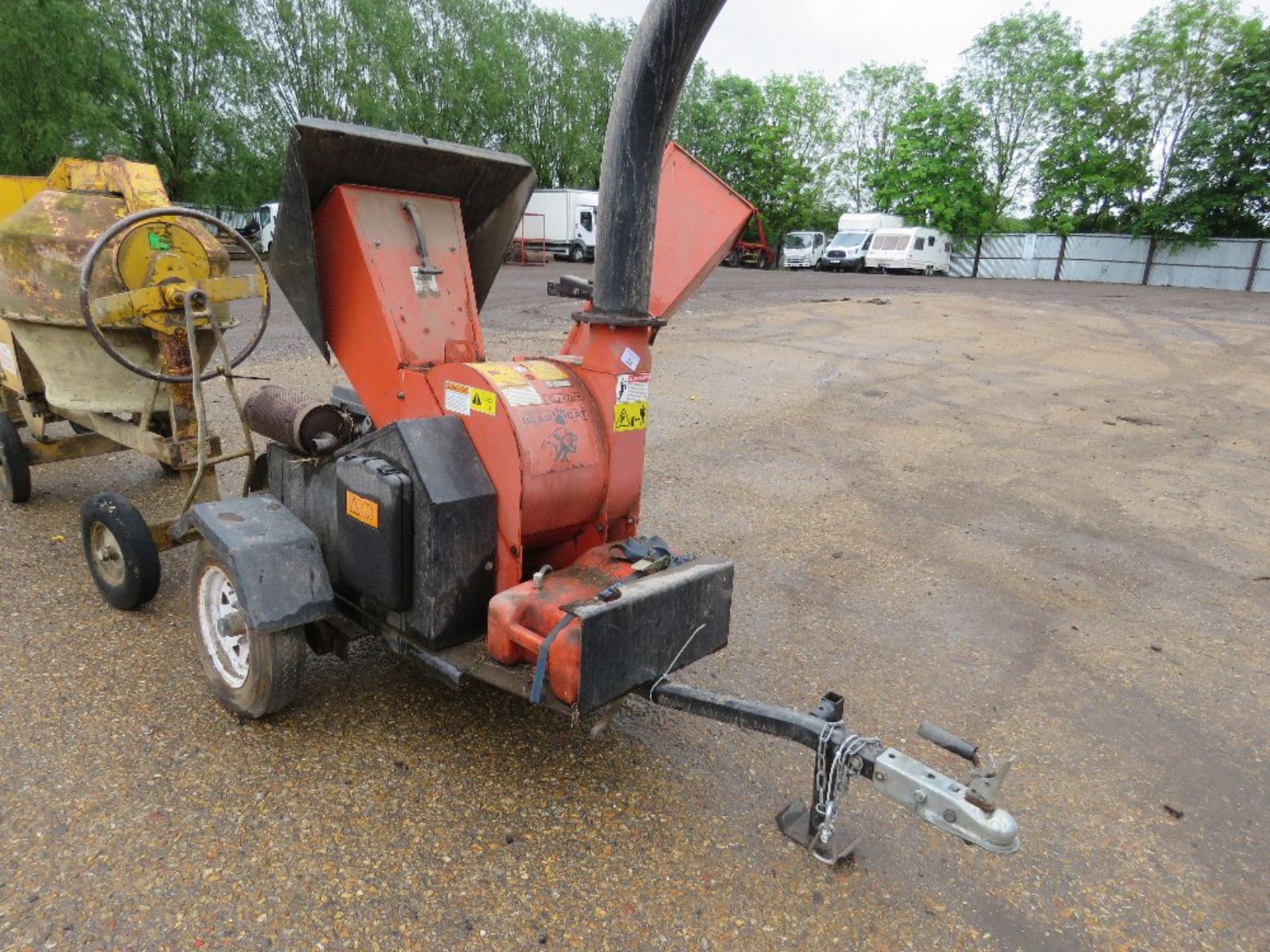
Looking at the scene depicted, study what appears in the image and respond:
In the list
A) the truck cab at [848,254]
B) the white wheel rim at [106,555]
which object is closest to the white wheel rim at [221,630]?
the white wheel rim at [106,555]

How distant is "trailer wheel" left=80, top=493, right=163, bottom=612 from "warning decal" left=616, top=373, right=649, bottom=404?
243 cm

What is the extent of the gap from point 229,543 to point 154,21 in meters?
33.0

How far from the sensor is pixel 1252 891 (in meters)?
2.64

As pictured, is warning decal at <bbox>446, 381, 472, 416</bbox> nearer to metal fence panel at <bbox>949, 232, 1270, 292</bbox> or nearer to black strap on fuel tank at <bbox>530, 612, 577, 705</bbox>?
black strap on fuel tank at <bbox>530, 612, 577, 705</bbox>

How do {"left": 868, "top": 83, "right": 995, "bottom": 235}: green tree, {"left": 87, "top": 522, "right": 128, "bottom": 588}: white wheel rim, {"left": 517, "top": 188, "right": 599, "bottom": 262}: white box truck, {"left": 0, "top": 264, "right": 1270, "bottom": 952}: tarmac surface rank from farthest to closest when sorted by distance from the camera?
{"left": 868, "top": 83, "right": 995, "bottom": 235}: green tree → {"left": 517, "top": 188, "right": 599, "bottom": 262}: white box truck → {"left": 87, "top": 522, "right": 128, "bottom": 588}: white wheel rim → {"left": 0, "top": 264, "right": 1270, "bottom": 952}: tarmac surface

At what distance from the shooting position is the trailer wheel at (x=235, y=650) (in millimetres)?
2980

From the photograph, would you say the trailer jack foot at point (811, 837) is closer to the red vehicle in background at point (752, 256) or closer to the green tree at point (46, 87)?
the green tree at point (46, 87)

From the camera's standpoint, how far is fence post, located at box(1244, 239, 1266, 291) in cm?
3155

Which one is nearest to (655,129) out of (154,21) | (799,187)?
(154,21)

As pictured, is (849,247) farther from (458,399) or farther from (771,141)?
(458,399)

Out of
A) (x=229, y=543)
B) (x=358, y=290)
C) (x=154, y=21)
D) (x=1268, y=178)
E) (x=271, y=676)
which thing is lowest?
(x=271, y=676)

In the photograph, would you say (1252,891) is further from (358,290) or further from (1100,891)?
(358,290)

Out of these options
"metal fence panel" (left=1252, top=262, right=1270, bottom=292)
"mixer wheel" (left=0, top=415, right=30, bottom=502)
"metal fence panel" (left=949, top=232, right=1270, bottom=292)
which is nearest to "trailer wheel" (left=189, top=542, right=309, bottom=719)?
"mixer wheel" (left=0, top=415, right=30, bottom=502)

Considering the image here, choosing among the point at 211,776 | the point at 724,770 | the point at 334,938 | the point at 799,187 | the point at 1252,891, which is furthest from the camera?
the point at 799,187
